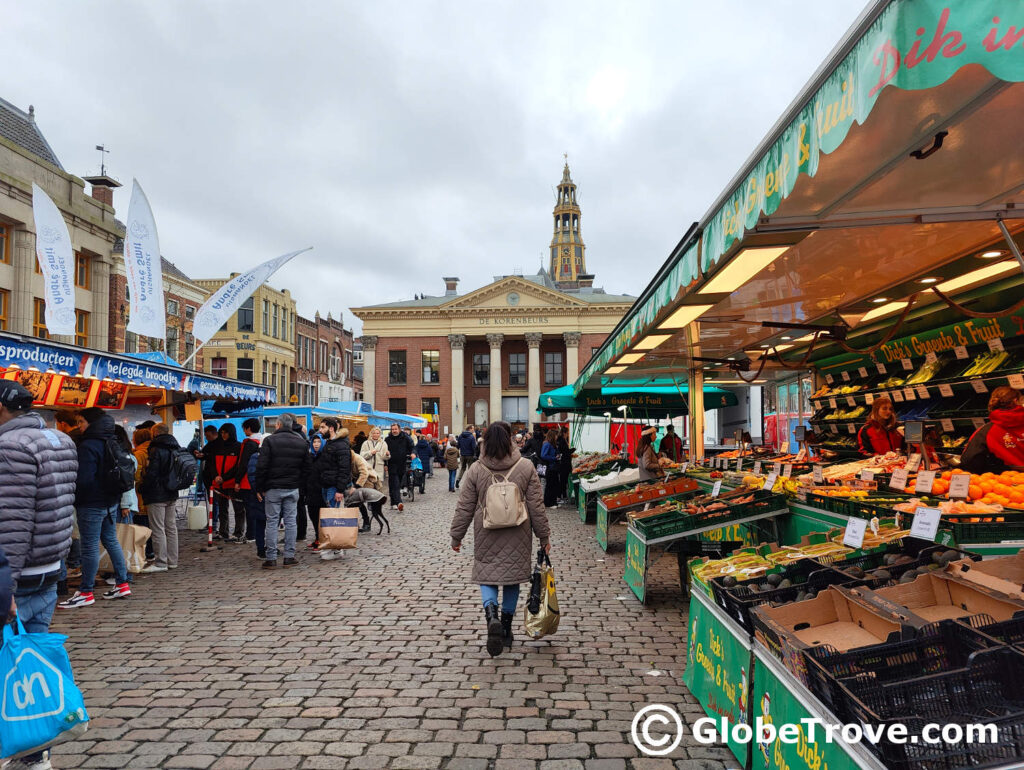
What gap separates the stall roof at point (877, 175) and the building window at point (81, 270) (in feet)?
86.2

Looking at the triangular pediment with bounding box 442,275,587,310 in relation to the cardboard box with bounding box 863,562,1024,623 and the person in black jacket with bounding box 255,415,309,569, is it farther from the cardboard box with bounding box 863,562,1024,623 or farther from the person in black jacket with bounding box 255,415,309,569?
the cardboard box with bounding box 863,562,1024,623

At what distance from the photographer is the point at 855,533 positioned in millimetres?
4418

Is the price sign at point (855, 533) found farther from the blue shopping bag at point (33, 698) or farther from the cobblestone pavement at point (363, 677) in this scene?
the blue shopping bag at point (33, 698)

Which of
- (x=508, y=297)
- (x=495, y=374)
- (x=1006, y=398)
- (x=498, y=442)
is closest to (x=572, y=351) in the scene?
(x=495, y=374)

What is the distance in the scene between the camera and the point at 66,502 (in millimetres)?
4141

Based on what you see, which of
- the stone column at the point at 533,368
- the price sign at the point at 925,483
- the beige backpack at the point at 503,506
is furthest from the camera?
the stone column at the point at 533,368

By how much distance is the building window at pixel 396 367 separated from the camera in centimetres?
5800

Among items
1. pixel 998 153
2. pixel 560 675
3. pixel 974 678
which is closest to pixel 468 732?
pixel 560 675

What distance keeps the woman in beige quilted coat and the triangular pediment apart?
52.0 meters

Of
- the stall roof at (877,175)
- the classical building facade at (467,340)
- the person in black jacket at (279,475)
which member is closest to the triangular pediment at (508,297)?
the classical building facade at (467,340)

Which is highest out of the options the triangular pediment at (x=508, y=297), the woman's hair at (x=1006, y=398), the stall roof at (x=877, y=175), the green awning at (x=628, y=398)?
the triangular pediment at (x=508, y=297)

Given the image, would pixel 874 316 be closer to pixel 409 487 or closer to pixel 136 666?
pixel 136 666

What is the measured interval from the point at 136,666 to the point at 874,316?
912 cm

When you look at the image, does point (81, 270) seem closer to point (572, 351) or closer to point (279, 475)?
point (279, 475)
